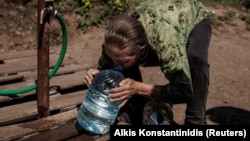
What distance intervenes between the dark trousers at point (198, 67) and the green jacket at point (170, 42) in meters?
0.22

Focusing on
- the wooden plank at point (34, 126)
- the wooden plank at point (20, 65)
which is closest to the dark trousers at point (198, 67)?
the wooden plank at point (34, 126)

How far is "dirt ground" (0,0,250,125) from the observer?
185 inches

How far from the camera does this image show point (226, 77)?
17.9 ft

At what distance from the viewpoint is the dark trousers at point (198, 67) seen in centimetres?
298

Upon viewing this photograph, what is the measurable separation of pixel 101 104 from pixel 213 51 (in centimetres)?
354

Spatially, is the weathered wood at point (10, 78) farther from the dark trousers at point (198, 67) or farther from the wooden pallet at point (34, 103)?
the dark trousers at point (198, 67)

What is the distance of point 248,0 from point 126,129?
5.97 meters

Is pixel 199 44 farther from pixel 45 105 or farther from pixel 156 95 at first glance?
pixel 45 105

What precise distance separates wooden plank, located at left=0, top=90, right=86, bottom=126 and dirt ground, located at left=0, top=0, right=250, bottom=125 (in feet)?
3.00

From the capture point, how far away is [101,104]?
2928mm

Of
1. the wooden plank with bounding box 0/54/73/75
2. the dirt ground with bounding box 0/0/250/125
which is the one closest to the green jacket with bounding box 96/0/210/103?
the dirt ground with bounding box 0/0/250/125

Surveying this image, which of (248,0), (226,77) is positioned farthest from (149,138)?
(248,0)

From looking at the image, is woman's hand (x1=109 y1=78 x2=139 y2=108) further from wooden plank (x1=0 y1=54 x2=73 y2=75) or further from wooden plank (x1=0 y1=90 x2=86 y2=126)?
wooden plank (x1=0 y1=54 x2=73 y2=75)

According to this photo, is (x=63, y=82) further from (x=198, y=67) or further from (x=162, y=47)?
(x=162, y=47)
